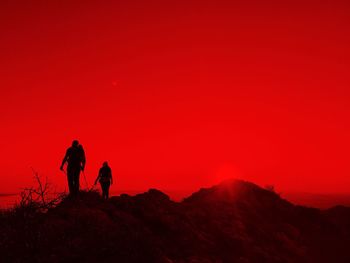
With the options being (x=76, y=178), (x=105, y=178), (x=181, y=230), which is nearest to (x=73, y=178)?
(x=76, y=178)

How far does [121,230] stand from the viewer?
16484mm

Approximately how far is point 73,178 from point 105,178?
3.28 meters

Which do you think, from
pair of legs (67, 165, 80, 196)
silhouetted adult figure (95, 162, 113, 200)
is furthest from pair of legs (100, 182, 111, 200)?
pair of legs (67, 165, 80, 196)

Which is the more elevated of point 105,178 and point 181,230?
point 105,178

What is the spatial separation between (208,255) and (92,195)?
7.22 meters

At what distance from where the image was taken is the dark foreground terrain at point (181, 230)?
1329cm

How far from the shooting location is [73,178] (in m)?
17.6

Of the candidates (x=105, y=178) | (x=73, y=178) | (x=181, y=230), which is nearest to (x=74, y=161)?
(x=73, y=178)

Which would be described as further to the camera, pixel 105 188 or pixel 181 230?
pixel 181 230

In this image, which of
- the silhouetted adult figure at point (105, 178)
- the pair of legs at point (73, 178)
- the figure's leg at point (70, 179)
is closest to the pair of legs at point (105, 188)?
the silhouetted adult figure at point (105, 178)

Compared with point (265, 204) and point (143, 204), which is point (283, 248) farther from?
point (143, 204)

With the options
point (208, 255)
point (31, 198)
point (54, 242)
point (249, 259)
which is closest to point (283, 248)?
point (249, 259)

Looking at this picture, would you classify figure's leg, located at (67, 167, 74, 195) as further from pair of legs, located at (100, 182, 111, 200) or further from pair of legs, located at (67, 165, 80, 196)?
pair of legs, located at (100, 182, 111, 200)

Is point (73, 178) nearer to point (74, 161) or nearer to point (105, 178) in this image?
point (74, 161)
